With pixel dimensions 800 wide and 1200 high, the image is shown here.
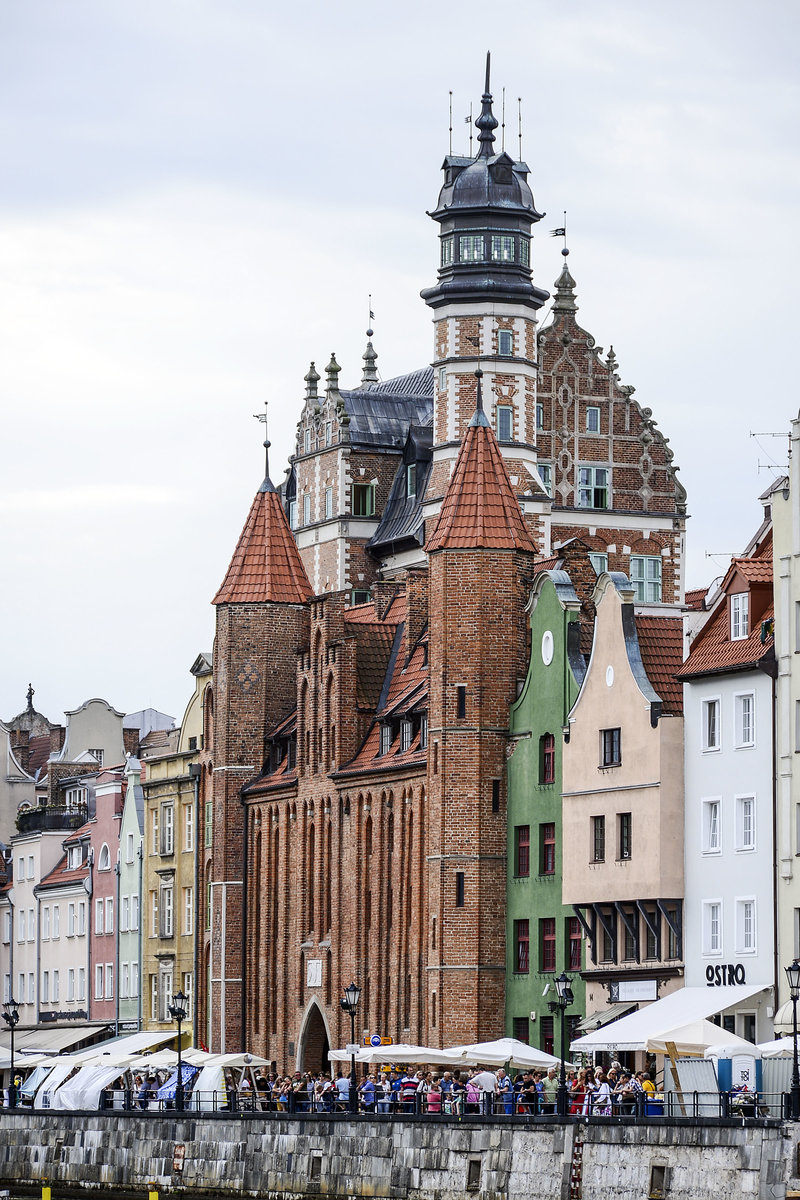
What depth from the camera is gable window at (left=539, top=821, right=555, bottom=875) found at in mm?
81312

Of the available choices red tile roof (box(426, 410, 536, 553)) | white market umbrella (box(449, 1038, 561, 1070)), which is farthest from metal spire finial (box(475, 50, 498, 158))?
white market umbrella (box(449, 1038, 561, 1070))

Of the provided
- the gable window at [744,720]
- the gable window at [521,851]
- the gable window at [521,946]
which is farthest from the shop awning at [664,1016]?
the gable window at [521,851]

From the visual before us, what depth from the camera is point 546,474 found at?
116750 millimetres

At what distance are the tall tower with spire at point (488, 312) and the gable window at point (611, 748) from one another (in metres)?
37.0

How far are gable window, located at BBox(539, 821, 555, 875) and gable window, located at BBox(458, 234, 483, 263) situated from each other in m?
38.7

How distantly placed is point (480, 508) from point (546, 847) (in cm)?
1039

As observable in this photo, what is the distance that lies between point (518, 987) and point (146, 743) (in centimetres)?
5964

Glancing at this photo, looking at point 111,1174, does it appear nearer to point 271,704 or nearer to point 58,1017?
point 271,704

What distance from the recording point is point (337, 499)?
125 metres

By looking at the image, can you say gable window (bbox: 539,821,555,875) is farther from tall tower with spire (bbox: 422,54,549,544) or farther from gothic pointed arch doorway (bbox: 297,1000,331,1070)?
tall tower with spire (bbox: 422,54,549,544)

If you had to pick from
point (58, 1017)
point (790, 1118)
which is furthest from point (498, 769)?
point (58, 1017)

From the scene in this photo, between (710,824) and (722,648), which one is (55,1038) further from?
(722,648)

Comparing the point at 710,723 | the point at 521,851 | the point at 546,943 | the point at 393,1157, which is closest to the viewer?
the point at 393,1157

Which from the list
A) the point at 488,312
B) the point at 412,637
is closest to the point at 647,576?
the point at 488,312
